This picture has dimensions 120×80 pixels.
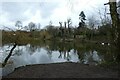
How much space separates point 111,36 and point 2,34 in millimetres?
5268

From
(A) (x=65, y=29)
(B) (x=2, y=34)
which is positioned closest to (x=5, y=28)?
(B) (x=2, y=34)

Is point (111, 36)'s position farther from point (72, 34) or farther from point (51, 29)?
point (51, 29)

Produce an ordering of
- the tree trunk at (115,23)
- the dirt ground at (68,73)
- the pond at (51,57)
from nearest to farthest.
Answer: the dirt ground at (68,73), the tree trunk at (115,23), the pond at (51,57)

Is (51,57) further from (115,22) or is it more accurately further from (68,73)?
(68,73)

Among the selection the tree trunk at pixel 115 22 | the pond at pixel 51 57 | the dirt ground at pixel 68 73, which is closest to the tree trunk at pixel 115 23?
the tree trunk at pixel 115 22

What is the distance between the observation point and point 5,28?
10281 millimetres

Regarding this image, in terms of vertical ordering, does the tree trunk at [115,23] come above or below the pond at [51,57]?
above

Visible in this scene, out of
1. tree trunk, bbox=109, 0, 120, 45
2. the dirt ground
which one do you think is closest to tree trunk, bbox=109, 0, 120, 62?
tree trunk, bbox=109, 0, 120, 45

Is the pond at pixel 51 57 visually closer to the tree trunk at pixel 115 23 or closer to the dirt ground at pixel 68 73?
the tree trunk at pixel 115 23

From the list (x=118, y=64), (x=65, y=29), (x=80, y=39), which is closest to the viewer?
(x=118, y=64)

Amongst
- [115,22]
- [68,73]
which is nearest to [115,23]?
[115,22]

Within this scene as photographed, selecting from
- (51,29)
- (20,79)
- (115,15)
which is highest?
(51,29)

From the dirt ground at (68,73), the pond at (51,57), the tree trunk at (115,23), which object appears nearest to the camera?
the dirt ground at (68,73)

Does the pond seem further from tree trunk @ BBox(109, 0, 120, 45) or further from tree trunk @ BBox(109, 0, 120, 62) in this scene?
tree trunk @ BBox(109, 0, 120, 45)
